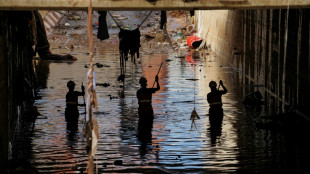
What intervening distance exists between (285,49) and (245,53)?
793 centimetres

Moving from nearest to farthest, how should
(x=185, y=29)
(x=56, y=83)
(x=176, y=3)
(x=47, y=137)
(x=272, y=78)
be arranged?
(x=176, y=3), (x=47, y=137), (x=272, y=78), (x=56, y=83), (x=185, y=29)

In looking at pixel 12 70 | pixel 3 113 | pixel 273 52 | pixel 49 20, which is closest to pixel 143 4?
pixel 3 113

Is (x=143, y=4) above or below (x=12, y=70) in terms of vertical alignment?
above

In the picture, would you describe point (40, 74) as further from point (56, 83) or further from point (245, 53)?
point (245, 53)

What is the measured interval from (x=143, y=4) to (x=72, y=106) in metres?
5.48

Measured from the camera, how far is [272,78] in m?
20.7

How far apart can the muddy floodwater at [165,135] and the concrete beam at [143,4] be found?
2845mm

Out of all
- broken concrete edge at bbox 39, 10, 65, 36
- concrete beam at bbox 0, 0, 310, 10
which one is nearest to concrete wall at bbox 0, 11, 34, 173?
concrete beam at bbox 0, 0, 310, 10

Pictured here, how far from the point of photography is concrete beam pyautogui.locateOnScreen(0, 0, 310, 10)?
1238cm

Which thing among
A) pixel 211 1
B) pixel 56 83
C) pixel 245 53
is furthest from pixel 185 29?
pixel 211 1

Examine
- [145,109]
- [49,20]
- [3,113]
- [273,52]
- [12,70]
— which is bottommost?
[145,109]

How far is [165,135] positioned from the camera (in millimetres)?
15312

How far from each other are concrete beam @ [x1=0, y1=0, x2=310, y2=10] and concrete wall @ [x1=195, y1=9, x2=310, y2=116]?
8.57 ft

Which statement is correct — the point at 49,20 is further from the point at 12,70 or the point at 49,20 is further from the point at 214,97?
the point at 214,97
